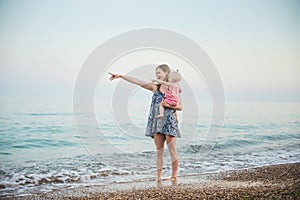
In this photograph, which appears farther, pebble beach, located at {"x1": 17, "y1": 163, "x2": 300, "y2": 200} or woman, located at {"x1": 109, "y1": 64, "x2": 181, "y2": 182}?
woman, located at {"x1": 109, "y1": 64, "x2": 181, "y2": 182}

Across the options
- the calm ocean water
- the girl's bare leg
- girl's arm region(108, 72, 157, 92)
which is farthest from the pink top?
the calm ocean water

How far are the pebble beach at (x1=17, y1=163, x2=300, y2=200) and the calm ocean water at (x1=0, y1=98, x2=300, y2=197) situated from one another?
0.66 m

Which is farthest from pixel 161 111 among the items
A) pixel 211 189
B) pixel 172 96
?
pixel 211 189

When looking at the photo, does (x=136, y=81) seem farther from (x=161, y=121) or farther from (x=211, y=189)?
(x=211, y=189)

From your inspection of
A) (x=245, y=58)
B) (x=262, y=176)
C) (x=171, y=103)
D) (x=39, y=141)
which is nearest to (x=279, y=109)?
(x=245, y=58)

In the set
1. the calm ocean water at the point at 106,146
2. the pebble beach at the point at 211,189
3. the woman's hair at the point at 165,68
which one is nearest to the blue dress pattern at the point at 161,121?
the woman's hair at the point at 165,68

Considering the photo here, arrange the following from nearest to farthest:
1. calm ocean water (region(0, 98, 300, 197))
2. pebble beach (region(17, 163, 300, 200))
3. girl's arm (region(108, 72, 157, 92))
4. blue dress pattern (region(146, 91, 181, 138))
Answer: pebble beach (region(17, 163, 300, 200)), girl's arm (region(108, 72, 157, 92)), blue dress pattern (region(146, 91, 181, 138)), calm ocean water (region(0, 98, 300, 197))

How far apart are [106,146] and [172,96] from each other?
5.33m

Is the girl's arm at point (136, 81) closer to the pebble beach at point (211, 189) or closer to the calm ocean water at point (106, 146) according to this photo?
the pebble beach at point (211, 189)

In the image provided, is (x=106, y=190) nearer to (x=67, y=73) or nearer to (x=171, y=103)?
(x=171, y=103)

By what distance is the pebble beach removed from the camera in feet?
13.3

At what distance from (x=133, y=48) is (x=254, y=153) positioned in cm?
523

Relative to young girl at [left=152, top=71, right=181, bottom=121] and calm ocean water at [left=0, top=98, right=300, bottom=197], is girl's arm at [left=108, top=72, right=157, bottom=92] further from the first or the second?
calm ocean water at [left=0, top=98, right=300, bottom=197]

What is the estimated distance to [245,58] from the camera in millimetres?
14289
